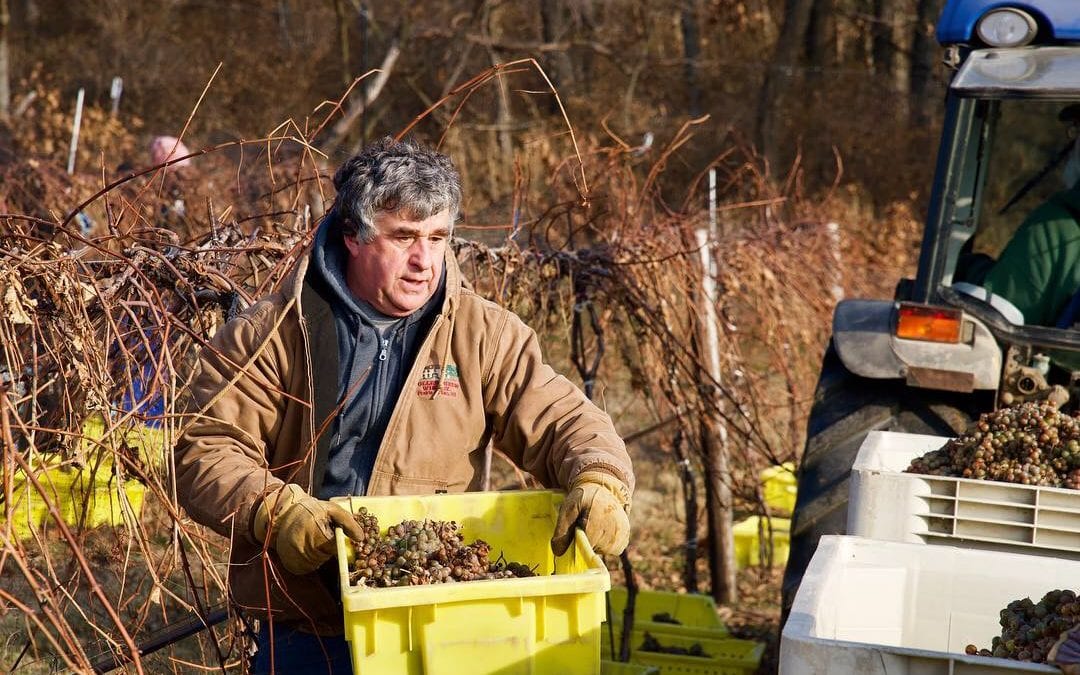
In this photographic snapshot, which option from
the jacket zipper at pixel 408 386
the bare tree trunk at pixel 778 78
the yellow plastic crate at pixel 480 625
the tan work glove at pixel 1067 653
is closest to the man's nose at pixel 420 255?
the jacket zipper at pixel 408 386

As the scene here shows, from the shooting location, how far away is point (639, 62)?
65.6ft

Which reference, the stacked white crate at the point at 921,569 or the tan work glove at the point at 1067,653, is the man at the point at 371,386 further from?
the tan work glove at the point at 1067,653

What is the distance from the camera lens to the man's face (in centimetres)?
290

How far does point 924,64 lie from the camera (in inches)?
781

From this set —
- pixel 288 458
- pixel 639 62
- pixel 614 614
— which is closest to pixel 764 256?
pixel 614 614

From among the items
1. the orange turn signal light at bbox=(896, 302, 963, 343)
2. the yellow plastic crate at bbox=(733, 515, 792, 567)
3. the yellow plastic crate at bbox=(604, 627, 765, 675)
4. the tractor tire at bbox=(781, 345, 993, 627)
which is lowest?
the yellow plastic crate at bbox=(733, 515, 792, 567)

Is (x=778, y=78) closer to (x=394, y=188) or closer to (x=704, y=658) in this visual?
(x=704, y=658)

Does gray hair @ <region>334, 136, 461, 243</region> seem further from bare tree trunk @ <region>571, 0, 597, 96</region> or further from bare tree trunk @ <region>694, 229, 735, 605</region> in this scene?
bare tree trunk @ <region>571, 0, 597, 96</region>

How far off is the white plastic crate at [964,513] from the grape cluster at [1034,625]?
492 millimetres

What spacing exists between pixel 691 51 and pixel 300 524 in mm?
18958

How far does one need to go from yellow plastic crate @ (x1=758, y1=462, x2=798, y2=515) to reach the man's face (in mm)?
4383

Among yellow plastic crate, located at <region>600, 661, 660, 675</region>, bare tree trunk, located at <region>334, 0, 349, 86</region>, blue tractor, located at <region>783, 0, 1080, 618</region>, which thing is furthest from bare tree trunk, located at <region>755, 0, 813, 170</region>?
yellow plastic crate, located at <region>600, 661, 660, 675</region>

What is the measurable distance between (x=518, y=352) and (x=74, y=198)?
220 inches

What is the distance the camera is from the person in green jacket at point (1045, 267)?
4320 mm
